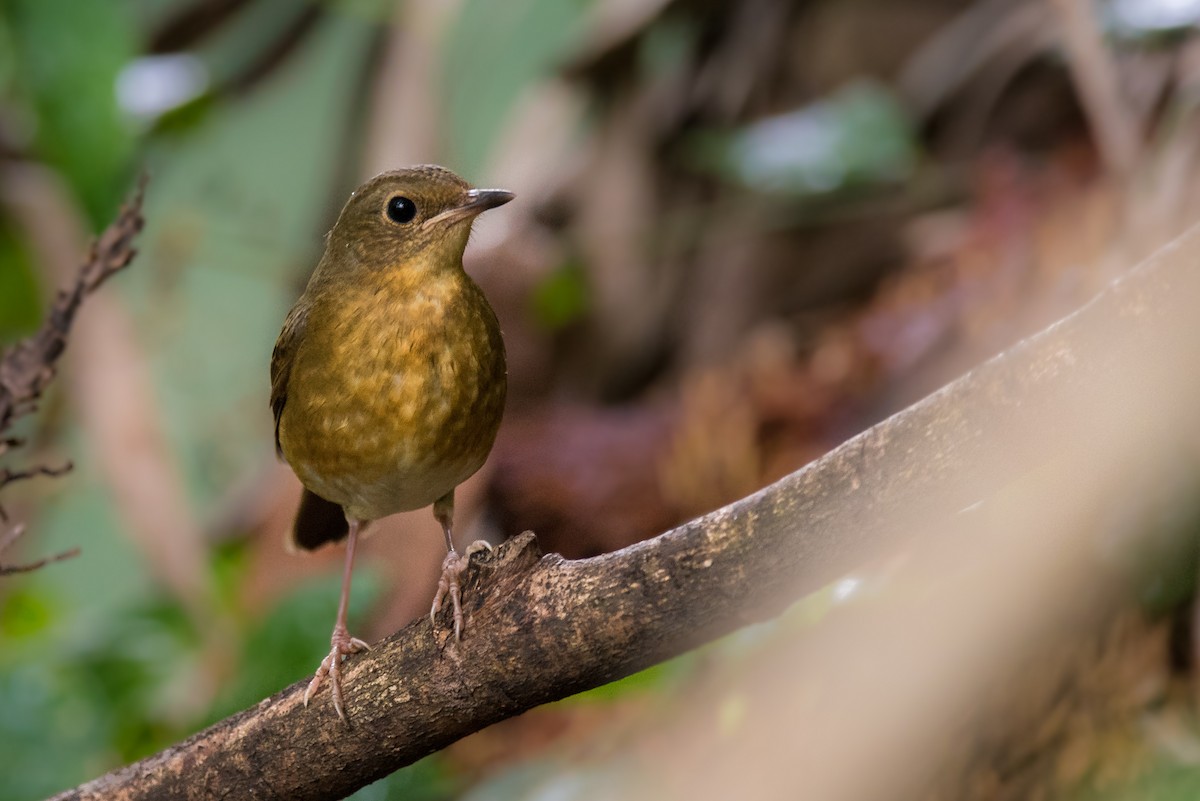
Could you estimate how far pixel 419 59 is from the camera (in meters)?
5.48

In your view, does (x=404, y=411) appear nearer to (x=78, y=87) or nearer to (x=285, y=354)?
(x=285, y=354)

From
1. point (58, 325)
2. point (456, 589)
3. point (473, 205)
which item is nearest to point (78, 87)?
point (58, 325)

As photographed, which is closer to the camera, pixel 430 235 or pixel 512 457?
pixel 430 235

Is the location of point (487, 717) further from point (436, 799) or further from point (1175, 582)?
point (1175, 582)

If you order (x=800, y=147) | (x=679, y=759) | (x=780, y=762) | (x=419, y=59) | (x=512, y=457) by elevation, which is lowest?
(x=780, y=762)

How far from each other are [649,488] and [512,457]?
50 cm

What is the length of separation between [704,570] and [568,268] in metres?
3.73

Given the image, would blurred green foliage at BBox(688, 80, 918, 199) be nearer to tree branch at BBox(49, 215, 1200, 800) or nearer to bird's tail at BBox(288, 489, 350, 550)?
bird's tail at BBox(288, 489, 350, 550)

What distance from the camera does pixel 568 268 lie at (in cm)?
534

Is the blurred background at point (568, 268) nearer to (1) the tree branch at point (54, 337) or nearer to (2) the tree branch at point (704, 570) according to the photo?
(2) the tree branch at point (704, 570)

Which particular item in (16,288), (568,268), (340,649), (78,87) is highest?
(16,288)

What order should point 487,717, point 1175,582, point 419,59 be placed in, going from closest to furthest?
point 487,717 < point 1175,582 < point 419,59

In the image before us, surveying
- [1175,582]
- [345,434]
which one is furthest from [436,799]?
[1175,582]

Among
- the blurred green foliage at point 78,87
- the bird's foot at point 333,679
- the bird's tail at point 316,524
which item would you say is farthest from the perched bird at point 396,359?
the blurred green foliage at point 78,87
